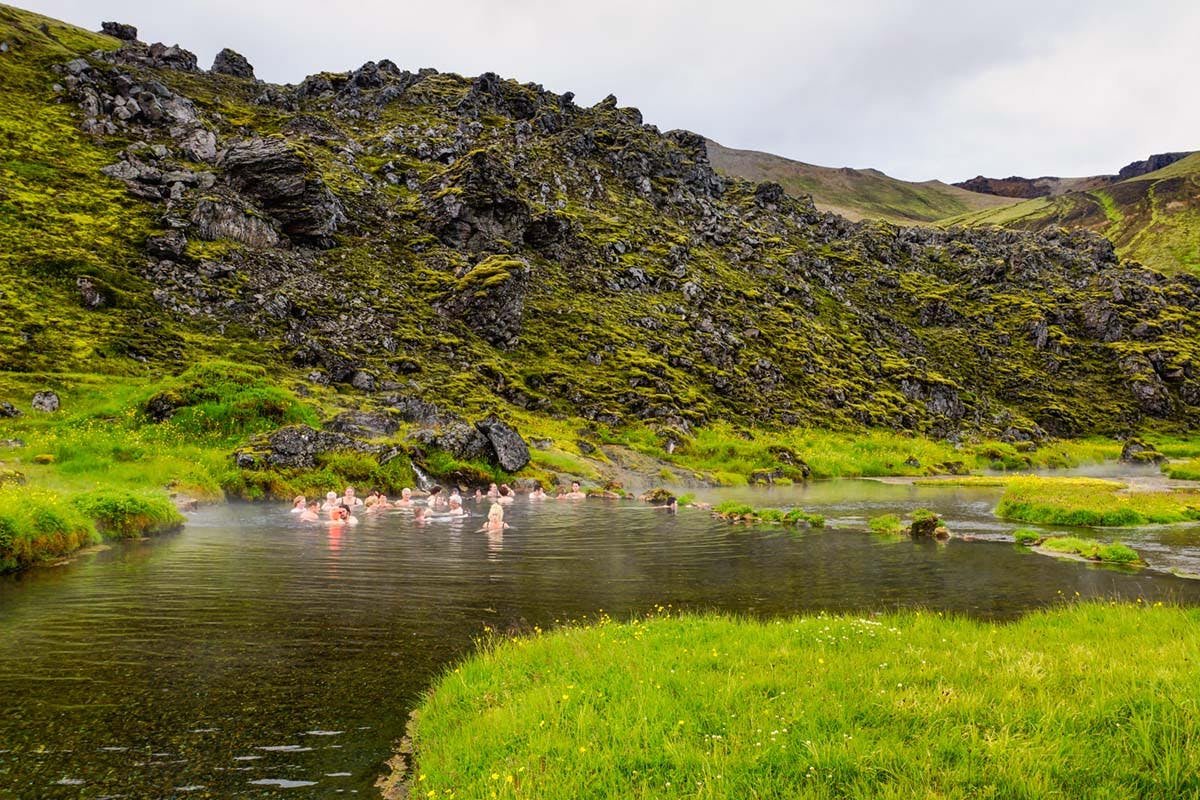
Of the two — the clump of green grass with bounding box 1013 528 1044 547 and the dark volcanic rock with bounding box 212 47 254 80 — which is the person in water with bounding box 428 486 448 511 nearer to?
the clump of green grass with bounding box 1013 528 1044 547

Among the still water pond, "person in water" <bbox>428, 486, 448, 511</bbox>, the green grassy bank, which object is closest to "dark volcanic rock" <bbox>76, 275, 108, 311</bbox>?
the still water pond

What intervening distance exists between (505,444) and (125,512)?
3336 cm

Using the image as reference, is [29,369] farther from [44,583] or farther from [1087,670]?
[1087,670]

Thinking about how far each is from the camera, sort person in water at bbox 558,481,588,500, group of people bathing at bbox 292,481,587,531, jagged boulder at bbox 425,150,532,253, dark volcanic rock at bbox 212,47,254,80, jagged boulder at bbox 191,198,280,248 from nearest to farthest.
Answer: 1. group of people bathing at bbox 292,481,587,531
2. person in water at bbox 558,481,588,500
3. jagged boulder at bbox 191,198,280,248
4. jagged boulder at bbox 425,150,532,253
5. dark volcanic rock at bbox 212,47,254,80

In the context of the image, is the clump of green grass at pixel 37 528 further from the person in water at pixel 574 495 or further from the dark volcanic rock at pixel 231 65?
the dark volcanic rock at pixel 231 65

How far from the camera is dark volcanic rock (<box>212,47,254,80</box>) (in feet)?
566

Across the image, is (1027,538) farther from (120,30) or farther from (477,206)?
(120,30)

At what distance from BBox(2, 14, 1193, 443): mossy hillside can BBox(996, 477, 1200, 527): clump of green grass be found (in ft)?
172

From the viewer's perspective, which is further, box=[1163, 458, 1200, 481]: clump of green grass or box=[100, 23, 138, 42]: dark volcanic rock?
box=[100, 23, 138, 42]: dark volcanic rock

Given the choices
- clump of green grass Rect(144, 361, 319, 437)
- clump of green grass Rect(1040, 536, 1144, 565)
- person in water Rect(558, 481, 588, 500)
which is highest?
clump of green grass Rect(144, 361, 319, 437)

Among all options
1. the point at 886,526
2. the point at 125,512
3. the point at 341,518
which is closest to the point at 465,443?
the point at 341,518

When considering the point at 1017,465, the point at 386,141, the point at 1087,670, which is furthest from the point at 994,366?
the point at 1087,670

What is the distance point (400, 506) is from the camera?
4422 cm

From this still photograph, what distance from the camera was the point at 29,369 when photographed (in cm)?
5281
